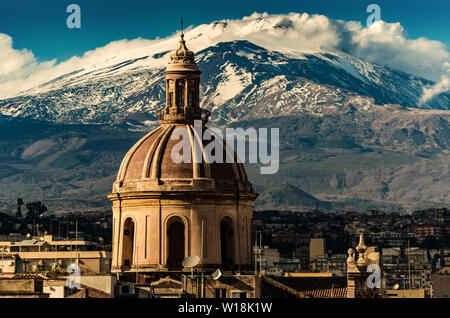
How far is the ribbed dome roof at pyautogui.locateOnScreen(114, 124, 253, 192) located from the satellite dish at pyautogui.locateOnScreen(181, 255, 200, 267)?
411 cm

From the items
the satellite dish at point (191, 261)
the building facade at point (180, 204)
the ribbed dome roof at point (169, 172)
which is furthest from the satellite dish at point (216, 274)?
the ribbed dome roof at point (169, 172)

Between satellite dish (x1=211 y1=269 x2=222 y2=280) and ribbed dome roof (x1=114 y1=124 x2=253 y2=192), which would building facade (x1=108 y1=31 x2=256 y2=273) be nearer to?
ribbed dome roof (x1=114 y1=124 x2=253 y2=192)

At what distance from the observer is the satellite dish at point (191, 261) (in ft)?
269

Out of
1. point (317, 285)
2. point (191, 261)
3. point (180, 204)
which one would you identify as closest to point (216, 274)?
point (191, 261)

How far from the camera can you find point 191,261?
8225 centimetres

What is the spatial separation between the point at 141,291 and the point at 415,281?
4035 inches

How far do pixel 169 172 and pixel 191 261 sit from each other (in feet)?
18.7

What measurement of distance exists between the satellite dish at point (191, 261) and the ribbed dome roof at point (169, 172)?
4109 mm

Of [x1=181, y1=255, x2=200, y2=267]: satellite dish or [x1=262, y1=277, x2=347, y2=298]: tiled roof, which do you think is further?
[x1=262, y1=277, x2=347, y2=298]: tiled roof

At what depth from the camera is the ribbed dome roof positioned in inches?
3339

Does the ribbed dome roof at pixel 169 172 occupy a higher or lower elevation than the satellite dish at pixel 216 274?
higher

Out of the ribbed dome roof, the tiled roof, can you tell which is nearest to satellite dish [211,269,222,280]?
the ribbed dome roof

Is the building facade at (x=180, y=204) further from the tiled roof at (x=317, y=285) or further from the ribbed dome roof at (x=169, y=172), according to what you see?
the tiled roof at (x=317, y=285)

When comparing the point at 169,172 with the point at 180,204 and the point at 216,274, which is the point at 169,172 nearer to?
the point at 180,204
